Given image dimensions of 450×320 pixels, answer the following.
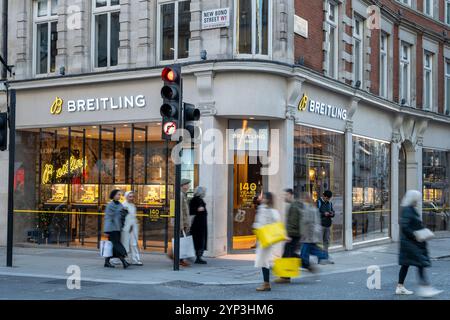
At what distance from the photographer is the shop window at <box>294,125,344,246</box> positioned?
60.8ft

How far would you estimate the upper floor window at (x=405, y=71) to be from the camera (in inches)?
1011

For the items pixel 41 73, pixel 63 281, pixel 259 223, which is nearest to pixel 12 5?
pixel 41 73

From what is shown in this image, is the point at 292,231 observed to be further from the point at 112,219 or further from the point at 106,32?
the point at 106,32

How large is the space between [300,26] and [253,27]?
1511 millimetres

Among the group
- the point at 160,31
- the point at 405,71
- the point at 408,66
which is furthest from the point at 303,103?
→ the point at 408,66

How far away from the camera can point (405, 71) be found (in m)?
26.1

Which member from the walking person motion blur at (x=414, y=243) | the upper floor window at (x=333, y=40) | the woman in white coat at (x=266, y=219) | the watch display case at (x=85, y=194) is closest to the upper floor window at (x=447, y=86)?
the upper floor window at (x=333, y=40)

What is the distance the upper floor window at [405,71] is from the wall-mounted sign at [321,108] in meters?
6.06

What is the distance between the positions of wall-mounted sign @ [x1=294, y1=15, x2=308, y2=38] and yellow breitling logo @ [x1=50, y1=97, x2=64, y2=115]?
7072 mm

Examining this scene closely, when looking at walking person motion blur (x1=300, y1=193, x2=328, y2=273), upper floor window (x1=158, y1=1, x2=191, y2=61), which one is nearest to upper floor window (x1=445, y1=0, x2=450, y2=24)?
upper floor window (x1=158, y1=1, x2=191, y2=61)

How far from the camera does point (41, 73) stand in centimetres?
2041

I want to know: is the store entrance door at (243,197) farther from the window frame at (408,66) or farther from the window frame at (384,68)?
the window frame at (408,66)

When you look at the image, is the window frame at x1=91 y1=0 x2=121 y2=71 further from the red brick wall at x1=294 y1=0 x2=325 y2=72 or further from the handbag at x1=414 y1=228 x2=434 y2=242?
the handbag at x1=414 y1=228 x2=434 y2=242
